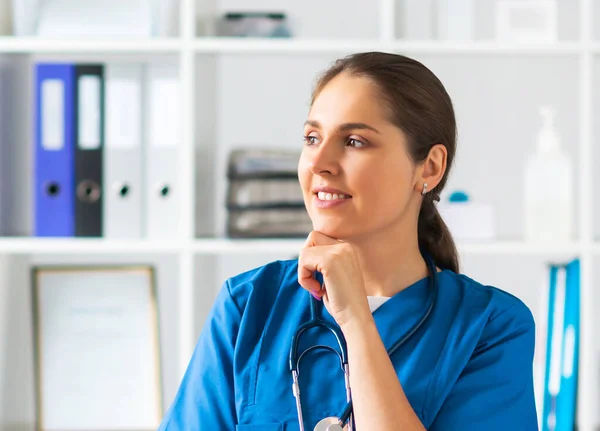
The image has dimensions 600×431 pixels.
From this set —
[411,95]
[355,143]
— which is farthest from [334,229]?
[411,95]

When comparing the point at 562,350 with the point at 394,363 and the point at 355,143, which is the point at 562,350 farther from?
the point at 355,143

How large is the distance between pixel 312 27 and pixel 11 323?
1.24m

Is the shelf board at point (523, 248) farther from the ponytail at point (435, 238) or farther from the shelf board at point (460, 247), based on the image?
the ponytail at point (435, 238)

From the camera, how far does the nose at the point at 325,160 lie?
114 cm

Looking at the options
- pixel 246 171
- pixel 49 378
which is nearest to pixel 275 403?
pixel 246 171

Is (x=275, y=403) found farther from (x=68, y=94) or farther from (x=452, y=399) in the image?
(x=68, y=94)

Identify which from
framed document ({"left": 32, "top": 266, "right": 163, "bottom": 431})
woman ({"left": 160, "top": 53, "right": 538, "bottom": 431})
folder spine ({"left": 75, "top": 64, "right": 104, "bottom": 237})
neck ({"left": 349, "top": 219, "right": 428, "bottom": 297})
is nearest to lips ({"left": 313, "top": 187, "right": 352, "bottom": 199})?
woman ({"left": 160, "top": 53, "right": 538, "bottom": 431})

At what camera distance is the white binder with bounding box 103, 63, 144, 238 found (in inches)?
69.9

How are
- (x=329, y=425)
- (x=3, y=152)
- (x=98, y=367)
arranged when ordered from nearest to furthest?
(x=329, y=425), (x=3, y=152), (x=98, y=367)

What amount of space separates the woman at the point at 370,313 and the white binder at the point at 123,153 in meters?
0.61

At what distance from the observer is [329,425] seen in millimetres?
1067

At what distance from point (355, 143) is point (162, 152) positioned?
2.43 ft

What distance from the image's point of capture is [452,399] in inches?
44.3

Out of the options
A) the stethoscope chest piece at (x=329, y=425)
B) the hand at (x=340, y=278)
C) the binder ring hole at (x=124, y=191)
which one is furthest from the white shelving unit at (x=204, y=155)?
the stethoscope chest piece at (x=329, y=425)
